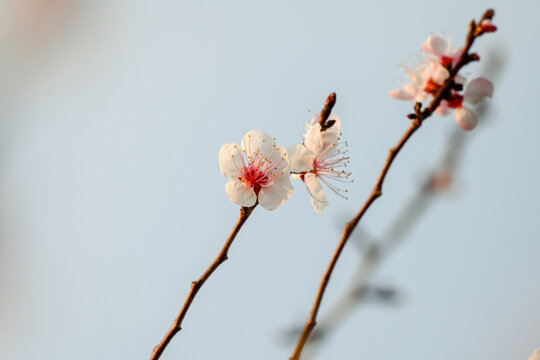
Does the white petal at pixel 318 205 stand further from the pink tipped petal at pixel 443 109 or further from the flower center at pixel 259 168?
the pink tipped petal at pixel 443 109

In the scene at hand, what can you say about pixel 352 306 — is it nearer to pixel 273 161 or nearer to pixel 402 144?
pixel 402 144

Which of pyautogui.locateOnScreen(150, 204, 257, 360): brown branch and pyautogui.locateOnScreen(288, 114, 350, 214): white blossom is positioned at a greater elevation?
pyautogui.locateOnScreen(288, 114, 350, 214): white blossom

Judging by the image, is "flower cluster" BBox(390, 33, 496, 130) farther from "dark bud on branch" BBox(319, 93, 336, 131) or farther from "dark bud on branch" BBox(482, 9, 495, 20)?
"dark bud on branch" BBox(319, 93, 336, 131)

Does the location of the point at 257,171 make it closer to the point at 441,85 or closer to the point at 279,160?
the point at 279,160

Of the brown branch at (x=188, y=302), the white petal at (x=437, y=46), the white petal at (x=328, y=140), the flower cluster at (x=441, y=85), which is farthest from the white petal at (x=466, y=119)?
the brown branch at (x=188, y=302)

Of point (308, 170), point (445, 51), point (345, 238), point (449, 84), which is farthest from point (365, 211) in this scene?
point (445, 51)

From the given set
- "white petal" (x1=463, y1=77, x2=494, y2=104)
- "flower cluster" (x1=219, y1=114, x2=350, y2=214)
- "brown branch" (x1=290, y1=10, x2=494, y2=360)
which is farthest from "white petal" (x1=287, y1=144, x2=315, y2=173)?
"white petal" (x1=463, y1=77, x2=494, y2=104)
